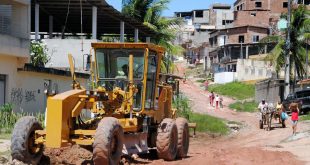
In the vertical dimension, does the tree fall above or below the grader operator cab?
above

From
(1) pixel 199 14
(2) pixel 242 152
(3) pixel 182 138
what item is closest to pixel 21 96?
(3) pixel 182 138

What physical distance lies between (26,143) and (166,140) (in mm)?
4562

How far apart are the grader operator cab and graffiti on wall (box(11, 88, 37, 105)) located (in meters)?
9.64

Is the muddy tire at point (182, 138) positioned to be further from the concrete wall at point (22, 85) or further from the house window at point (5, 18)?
the house window at point (5, 18)

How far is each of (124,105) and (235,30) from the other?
69419 millimetres

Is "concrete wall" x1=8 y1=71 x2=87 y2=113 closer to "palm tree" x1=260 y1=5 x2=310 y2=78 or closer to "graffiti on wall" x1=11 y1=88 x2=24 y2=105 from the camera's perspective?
"graffiti on wall" x1=11 y1=88 x2=24 y2=105

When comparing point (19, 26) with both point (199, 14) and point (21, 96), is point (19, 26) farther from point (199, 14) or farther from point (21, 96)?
point (199, 14)

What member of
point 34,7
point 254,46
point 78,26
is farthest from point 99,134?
point 254,46

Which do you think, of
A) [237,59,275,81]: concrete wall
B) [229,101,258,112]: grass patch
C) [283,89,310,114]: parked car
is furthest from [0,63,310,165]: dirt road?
[237,59,275,81]: concrete wall

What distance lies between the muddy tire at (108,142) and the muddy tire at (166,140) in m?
2.99

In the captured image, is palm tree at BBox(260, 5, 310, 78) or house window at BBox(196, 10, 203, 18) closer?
palm tree at BBox(260, 5, 310, 78)

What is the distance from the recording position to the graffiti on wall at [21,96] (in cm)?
2564

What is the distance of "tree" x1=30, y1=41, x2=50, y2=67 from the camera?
31280 mm

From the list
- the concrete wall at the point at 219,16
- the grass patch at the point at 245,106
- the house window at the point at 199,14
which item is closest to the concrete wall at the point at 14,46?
the grass patch at the point at 245,106
